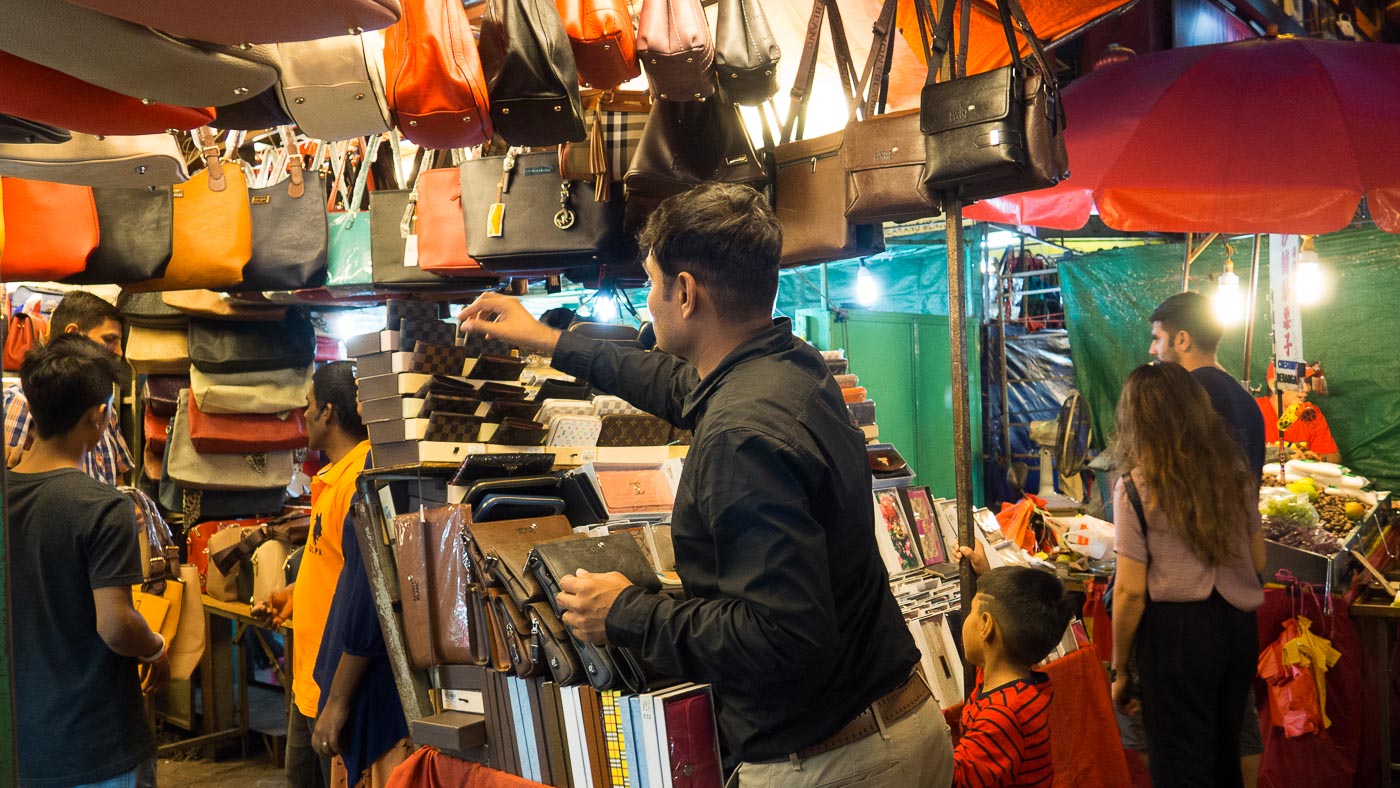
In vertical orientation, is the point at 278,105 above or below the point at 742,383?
above

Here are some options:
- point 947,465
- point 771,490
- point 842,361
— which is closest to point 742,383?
point 771,490

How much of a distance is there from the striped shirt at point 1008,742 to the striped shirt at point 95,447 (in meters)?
3.36

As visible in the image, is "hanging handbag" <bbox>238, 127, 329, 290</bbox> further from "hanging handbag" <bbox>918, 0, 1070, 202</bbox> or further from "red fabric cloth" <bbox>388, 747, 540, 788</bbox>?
Result: "hanging handbag" <bbox>918, 0, 1070, 202</bbox>

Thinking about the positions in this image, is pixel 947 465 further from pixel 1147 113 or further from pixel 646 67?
pixel 646 67

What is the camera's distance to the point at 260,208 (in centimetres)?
433

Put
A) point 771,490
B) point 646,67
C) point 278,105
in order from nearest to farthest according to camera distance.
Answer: point 771,490, point 278,105, point 646,67

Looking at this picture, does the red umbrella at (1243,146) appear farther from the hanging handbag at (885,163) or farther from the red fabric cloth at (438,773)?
the red fabric cloth at (438,773)

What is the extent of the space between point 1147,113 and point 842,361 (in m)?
2.26

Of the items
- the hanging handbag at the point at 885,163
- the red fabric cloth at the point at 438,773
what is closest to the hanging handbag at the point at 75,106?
the red fabric cloth at the point at 438,773

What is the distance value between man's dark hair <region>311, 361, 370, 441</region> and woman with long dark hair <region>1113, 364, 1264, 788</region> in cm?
289

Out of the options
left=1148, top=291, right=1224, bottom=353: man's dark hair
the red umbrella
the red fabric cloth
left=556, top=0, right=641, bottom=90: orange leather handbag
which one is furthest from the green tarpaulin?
the red fabric cloth

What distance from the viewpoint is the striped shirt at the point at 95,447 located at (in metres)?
4.79

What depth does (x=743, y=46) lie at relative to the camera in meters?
3.09

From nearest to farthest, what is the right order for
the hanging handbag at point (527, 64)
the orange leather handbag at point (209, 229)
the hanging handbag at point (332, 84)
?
the hanging handbag at point (332, 84) → the hanging handbag at point (527, 64) → the orange leather handbag at point (209, 229)
